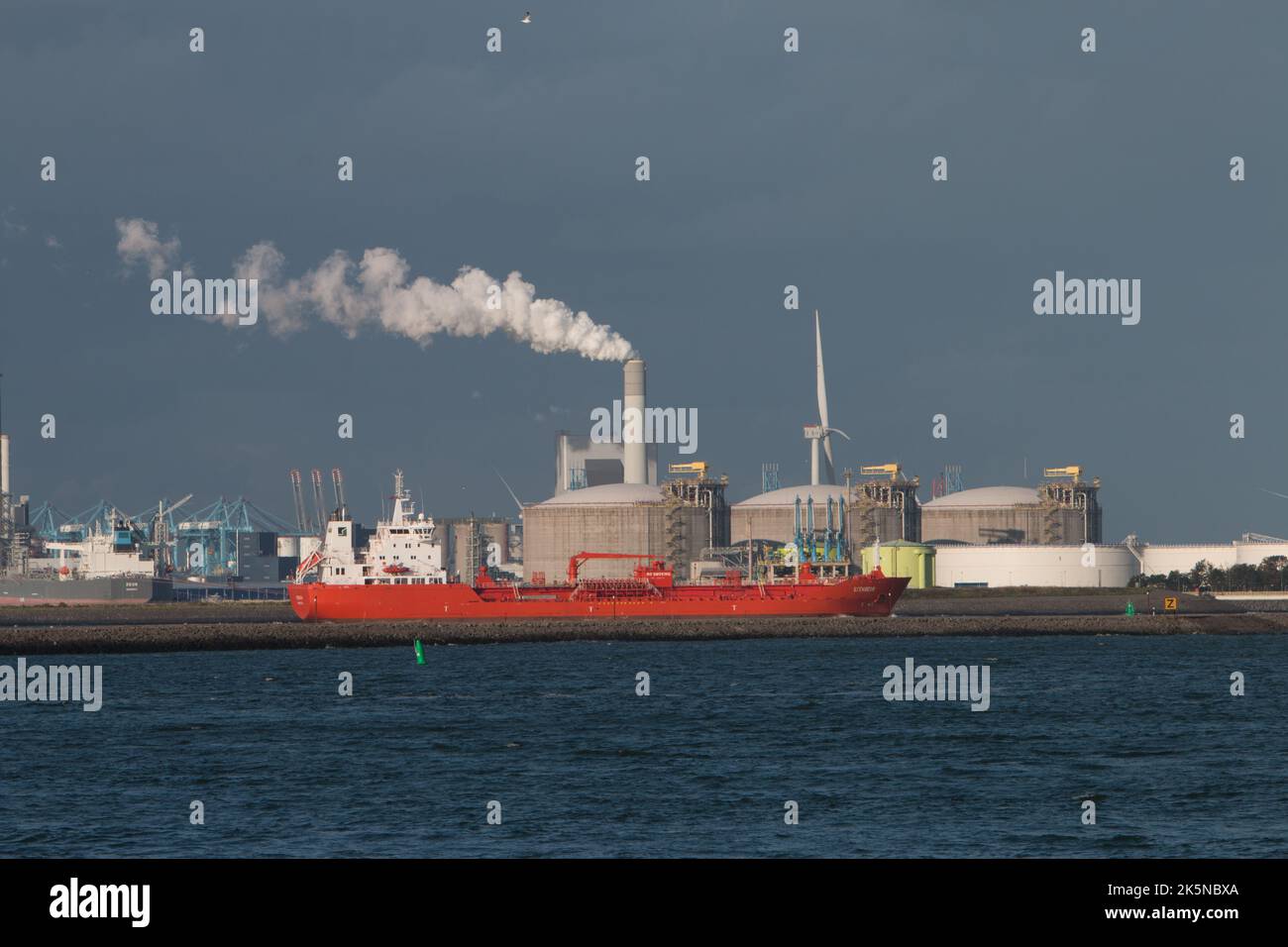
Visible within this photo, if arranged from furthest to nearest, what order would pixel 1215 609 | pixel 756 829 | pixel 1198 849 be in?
1. pixel 1215 609
2. pixel 756 829
3. pixel 1198 849

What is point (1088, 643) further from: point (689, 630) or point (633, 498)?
point (633, 498)

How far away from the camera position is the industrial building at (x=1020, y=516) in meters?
189

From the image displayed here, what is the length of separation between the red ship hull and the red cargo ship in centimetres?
7

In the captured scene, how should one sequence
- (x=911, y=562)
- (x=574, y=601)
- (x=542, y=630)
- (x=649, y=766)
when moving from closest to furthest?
(x=649, y=766) < (x=542, y=630) < (x=574, y=601) < (x=911, y=562)

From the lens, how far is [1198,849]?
28938 millimetres

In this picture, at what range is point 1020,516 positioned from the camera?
191m

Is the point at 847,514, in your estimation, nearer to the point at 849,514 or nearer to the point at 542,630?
the point at 849,514

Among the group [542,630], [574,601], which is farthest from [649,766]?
[574,601]

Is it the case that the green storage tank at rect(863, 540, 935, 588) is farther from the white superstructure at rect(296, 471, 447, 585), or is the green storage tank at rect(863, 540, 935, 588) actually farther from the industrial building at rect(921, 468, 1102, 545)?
the white superstructure at rect(296, 471, 447, 585)

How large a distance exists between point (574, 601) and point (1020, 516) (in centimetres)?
8278

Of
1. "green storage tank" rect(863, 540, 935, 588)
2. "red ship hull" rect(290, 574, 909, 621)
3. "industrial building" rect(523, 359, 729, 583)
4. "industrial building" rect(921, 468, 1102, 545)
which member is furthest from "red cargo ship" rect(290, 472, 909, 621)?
"industrial building" rect(921, 468, 1102, 545)

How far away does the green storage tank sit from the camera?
173250 millimetres
